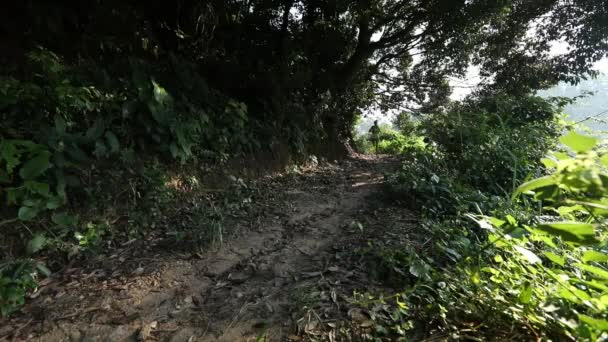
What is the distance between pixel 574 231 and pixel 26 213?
3.39 meters

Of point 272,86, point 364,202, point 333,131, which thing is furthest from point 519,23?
point 364,202

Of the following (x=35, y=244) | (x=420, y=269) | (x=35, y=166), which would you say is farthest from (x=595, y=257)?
(x=35, y=166)

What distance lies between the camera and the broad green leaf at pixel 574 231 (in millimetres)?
885

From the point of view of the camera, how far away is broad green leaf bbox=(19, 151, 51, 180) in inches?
100

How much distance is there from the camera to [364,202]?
4246 millimetres

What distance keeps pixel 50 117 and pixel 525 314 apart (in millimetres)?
4115

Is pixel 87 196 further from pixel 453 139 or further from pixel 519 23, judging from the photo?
pixel 519 23

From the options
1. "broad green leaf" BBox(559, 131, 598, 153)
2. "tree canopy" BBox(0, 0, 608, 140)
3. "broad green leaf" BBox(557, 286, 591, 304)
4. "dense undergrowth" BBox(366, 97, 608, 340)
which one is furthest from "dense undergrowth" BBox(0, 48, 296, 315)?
"broad green leaf" BBox(559, 131, 598, 153)

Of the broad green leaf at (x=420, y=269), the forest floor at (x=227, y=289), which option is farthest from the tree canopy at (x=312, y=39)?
the broad green leaf at (x=420, y=269)

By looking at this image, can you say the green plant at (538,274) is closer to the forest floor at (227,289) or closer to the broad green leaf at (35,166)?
the forest floor at (227,289)

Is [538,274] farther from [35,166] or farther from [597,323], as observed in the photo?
[35,166]

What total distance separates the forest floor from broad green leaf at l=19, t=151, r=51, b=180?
81 centimetres

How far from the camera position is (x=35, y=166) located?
2574 millimetres

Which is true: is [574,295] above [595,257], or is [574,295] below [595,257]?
below
